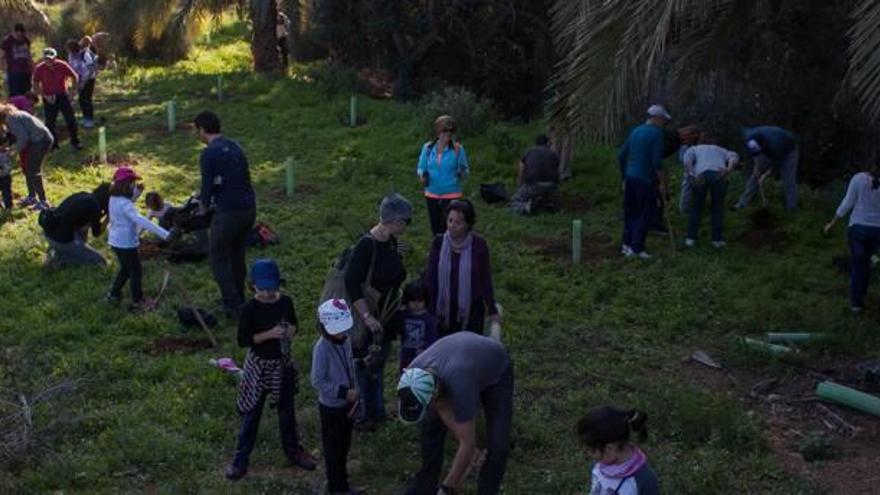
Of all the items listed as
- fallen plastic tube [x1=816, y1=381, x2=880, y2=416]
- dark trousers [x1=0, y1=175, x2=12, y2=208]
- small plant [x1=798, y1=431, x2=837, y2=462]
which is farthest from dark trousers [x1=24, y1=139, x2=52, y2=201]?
small plant [x1=798, y1=431, x2=837, y2=462]

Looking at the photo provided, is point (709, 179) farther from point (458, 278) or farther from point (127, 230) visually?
point (127, 230)

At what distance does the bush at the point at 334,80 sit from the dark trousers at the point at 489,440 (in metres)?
15.7

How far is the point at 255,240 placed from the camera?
12547mm

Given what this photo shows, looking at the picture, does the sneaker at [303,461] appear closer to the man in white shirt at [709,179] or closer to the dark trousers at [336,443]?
the dark trousers at [336,443]

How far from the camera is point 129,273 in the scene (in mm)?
10484

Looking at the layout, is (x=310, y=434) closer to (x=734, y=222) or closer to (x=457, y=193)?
(x=457, y=193)

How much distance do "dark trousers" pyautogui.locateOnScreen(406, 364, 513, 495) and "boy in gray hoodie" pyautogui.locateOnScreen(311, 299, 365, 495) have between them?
22.5 inches

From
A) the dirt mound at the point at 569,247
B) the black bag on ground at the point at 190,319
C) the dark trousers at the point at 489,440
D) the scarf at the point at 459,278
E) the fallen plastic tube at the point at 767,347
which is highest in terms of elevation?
the scarf at the point at 459,278

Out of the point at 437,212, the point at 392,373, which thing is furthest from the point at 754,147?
the point at 392,373

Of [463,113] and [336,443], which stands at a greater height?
[336,443]

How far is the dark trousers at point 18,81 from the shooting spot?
18.7m

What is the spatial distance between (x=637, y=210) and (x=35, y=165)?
22.2 ft

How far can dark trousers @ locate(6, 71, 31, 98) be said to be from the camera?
61.5 ft

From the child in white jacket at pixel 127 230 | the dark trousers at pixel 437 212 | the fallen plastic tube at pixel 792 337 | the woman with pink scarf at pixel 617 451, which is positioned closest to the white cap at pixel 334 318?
the woman with pink scarf at pixel 617 451
